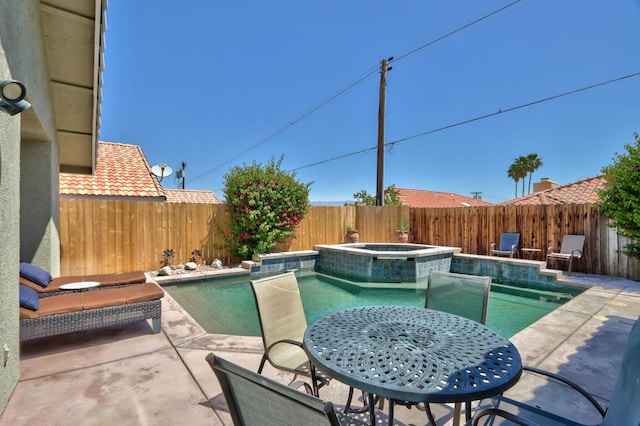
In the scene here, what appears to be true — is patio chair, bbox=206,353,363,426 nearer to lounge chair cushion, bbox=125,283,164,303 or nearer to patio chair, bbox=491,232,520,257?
lounge chair cushion, bbox=125,283,164,303

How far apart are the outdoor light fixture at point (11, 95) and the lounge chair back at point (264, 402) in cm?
226

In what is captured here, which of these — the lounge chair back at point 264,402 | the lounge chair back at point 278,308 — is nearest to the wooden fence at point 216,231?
the lounge chair back at point 278,308

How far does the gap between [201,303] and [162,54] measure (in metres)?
15.8

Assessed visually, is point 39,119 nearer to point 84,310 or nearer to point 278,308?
point 84,310

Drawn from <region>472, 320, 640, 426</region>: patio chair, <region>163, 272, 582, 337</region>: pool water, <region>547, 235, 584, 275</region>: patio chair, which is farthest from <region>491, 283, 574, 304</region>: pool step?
<region>472, 320, 640, 426</region>: patio chair

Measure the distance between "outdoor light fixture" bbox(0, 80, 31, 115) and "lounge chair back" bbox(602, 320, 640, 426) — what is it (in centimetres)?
350

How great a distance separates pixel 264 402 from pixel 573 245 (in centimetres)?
993

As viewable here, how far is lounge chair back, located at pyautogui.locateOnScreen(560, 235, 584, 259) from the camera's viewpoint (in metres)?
8.07

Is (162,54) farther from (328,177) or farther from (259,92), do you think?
(328,177)

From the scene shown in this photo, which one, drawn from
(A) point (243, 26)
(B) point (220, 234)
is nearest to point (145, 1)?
(A) point (243, 26)

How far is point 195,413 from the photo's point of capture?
7.11 ft

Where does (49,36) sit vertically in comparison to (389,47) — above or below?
below

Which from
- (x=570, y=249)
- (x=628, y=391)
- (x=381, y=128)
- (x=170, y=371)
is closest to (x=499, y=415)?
(x=628, y=391)

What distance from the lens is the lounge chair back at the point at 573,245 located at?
807 cm
